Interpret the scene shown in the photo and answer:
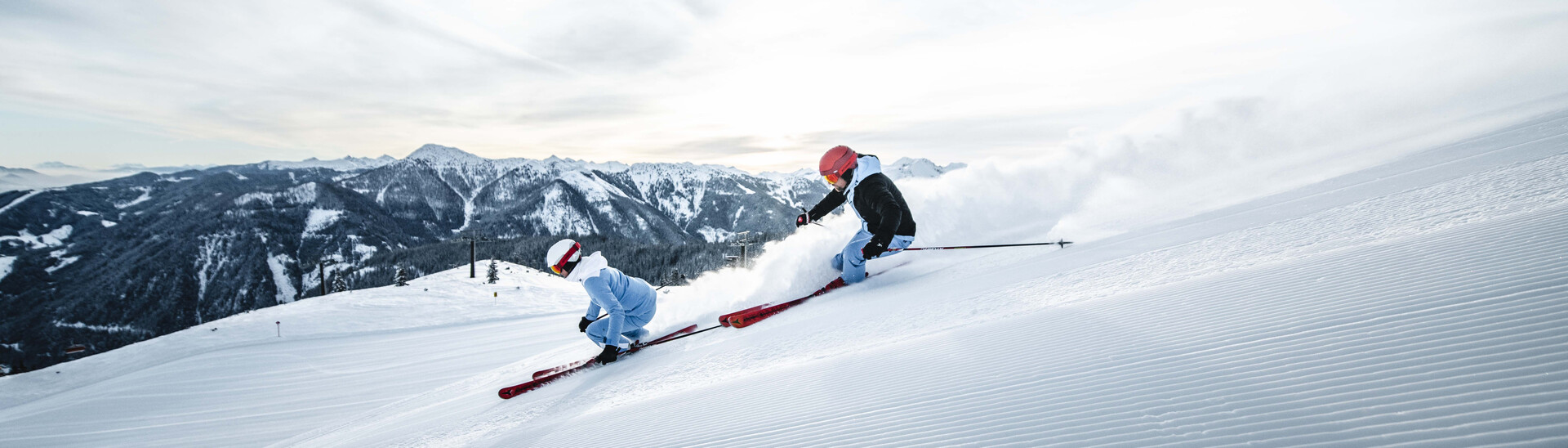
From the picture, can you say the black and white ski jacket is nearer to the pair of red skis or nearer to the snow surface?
the pair of red skis

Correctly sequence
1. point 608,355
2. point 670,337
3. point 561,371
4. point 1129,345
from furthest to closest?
point 670,337, point 561,371, point 608,355, point 1129,345

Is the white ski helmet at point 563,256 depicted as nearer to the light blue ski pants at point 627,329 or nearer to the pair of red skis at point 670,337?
the light blue ski pants at point 627,329

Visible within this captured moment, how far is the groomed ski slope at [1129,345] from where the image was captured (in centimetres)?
204

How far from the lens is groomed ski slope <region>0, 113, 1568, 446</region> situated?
6.68 feet

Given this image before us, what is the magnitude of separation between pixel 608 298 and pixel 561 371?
5.00 feet

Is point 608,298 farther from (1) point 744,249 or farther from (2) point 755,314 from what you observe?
(1) point 744,249

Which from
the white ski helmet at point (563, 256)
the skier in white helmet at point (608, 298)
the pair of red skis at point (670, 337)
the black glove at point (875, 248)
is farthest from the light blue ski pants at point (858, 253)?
the white ski helmet at point (563, 256)

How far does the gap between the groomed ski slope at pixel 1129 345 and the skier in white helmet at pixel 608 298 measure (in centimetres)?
55

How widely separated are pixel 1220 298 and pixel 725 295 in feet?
20.9

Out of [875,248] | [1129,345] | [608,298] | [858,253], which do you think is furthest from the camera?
[858,253]

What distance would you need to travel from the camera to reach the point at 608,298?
257 inches

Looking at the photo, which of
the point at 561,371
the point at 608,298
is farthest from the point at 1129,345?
the point at 561,371

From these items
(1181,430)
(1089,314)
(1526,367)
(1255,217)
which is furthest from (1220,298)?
(1255,217)

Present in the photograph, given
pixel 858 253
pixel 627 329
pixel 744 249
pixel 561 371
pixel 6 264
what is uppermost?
pixel 6 264
